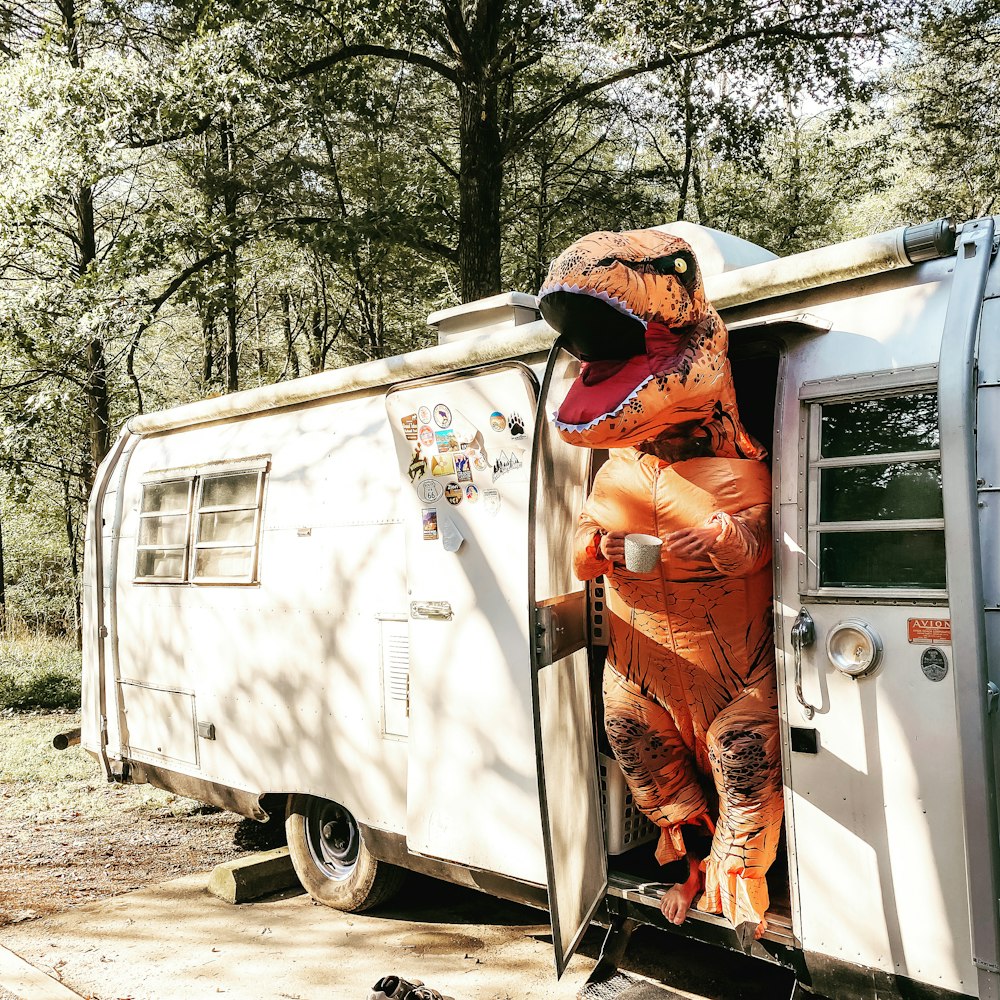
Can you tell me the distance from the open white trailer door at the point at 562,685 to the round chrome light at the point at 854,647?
1.00m

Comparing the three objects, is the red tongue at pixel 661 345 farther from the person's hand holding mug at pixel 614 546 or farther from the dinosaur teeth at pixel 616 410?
the person's hand holding mug at pixel 614 546

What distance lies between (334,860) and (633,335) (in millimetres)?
3755

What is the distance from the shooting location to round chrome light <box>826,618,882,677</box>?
123 inches

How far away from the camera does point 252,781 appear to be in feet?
18.2

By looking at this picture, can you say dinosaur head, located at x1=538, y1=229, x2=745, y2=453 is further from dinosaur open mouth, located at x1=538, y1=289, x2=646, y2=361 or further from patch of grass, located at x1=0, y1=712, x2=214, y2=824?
patch of grass, located at x1=0, y1=712, x2=214, y2=824

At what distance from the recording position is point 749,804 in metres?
3.49

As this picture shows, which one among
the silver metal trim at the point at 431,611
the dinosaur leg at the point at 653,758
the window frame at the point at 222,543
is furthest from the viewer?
the window frame at the point at 222,543

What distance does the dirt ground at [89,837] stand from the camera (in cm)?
586

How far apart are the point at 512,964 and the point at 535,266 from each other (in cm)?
1147

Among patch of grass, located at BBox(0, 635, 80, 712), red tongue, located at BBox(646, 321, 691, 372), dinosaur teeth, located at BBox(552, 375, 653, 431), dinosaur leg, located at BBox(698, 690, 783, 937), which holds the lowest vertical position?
patch of grass, located at BBox(0, 635, 80, 712)

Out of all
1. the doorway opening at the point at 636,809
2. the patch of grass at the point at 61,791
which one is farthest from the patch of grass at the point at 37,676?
the doorway opening at the point at 636,809

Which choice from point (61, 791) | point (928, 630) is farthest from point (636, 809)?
point (61, 791)

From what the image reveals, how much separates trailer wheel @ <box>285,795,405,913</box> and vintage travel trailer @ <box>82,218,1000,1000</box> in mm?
21

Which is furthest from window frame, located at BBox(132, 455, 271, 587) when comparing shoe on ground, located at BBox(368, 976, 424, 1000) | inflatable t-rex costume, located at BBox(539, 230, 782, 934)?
inflatable t-rex costume, located at BBox(539, 230, 782, 934)
